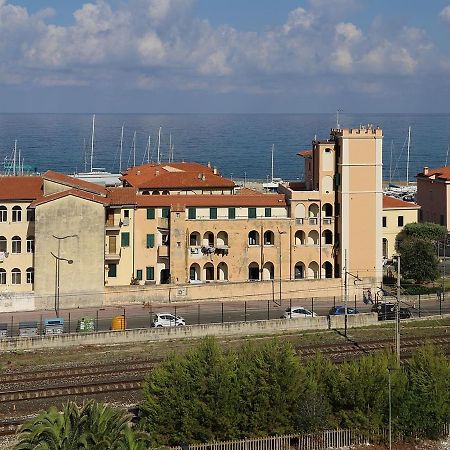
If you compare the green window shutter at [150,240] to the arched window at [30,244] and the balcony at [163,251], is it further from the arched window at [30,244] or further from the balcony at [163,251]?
the arched window at [30,244]

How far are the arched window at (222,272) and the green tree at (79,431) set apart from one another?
33.5 m

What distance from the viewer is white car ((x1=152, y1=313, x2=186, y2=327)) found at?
50375 millimetres

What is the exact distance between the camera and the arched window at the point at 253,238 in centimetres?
6084

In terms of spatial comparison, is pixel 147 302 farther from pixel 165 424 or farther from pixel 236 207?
pixel 165 424

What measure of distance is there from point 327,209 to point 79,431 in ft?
127

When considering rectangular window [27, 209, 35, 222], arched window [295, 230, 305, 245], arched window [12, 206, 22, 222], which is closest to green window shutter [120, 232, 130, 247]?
rectangular window [27, 209, 35, 222]

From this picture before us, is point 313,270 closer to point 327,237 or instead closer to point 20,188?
point 327,237

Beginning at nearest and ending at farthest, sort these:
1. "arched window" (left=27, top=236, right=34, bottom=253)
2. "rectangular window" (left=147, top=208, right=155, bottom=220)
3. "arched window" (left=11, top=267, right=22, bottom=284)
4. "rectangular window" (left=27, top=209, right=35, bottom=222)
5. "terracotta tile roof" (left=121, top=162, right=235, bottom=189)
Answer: "arched window" (left=11, top=267, right=22, bottom=284), "arched window" (left=27, top=236, right=34, bottom=253), "rectangular window" (left=27, top=209, right=35, bottom=222), "rectangular window" (left=147, top=208, right=155, bottom=220), "terracotta tile roof" (left=121, top=162, right=235, bottom=189)

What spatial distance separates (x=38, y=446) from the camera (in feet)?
82.5

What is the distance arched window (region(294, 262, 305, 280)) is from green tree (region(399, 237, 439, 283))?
24.4 feet

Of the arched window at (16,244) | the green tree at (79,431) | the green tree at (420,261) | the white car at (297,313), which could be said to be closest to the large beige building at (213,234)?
the arched window at (16,244)

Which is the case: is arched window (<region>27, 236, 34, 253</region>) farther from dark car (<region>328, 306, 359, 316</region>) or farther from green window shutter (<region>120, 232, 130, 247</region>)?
dark car (<region>328, 306, 359, 316</region>)

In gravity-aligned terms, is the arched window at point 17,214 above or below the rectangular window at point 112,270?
above

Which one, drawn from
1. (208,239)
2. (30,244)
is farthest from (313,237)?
(30,244)
